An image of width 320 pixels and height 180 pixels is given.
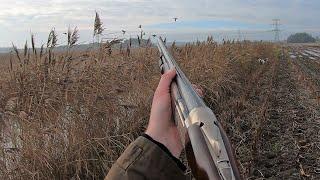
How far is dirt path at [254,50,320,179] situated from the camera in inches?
203

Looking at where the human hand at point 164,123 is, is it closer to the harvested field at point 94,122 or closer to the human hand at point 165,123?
the human hand at point 165,123

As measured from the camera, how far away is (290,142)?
249 inches

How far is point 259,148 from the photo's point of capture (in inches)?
233

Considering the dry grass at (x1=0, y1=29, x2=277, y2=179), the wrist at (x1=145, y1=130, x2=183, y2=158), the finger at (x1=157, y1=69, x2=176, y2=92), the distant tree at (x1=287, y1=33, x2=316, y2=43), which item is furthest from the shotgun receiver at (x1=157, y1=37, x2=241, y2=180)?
the distant tree at (x1=287, y1=33, x2=316, y2=43)

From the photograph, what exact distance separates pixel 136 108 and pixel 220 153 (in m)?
4.95

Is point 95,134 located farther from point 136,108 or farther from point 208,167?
point 208,167

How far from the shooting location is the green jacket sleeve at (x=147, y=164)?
3.92ft

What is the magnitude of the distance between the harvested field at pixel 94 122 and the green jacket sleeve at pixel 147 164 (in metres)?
2.88

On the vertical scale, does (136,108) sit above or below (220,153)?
below

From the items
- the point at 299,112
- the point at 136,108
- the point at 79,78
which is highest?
the point at 79,78

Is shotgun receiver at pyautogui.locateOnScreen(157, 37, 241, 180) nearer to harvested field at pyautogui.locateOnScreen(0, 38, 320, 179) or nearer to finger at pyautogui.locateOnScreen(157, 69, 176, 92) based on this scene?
finger at pyautogui.locateOnScreen(157, 69, 176, 92)

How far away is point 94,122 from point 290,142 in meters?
3.00

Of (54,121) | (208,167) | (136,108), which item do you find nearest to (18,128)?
(54,121)

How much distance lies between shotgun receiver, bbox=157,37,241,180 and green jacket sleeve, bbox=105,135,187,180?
0.08 m
